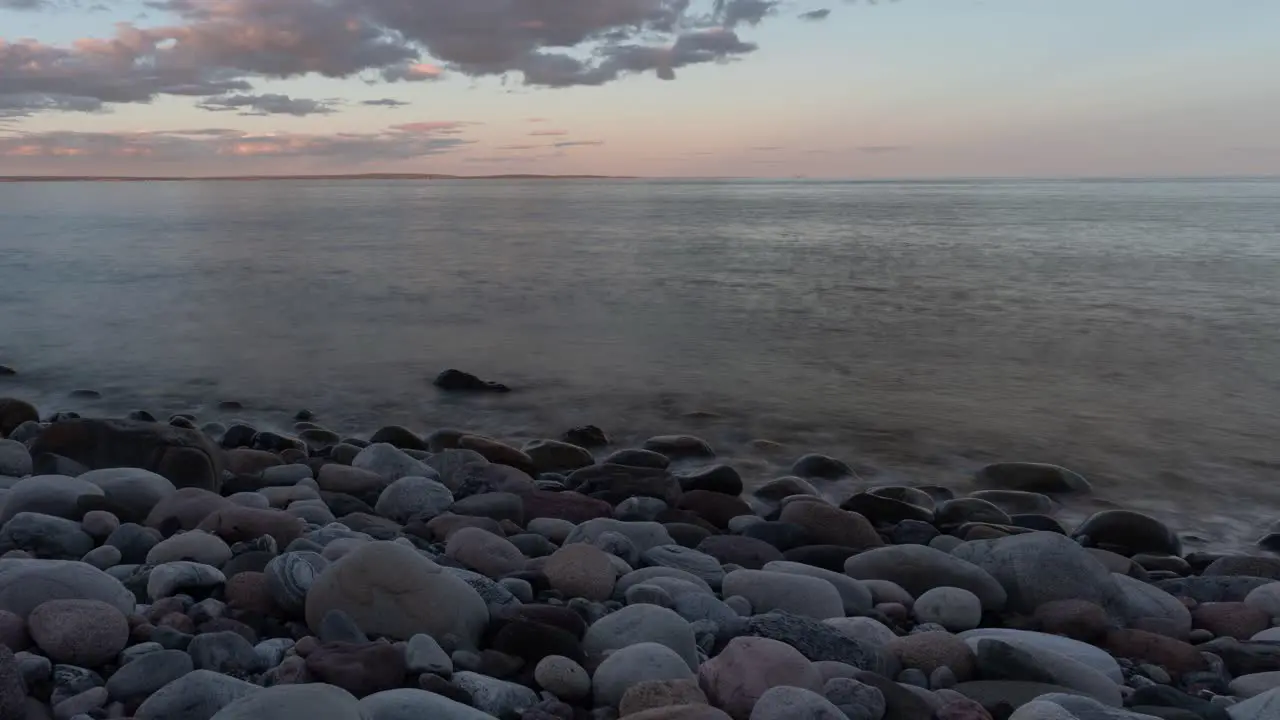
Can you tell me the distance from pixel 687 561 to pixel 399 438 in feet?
13.4

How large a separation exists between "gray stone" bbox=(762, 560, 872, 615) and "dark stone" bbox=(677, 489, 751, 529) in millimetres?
1393

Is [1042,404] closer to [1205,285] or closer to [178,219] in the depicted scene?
[1205,285]

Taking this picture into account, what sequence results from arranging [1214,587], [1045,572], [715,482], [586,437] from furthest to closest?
[586,437] < [715,482] < [1214,587] < [1045,572]

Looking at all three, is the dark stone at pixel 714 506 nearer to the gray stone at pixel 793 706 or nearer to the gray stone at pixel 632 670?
the gray stone at pixel 632 670

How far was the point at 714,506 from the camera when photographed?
6473 mm

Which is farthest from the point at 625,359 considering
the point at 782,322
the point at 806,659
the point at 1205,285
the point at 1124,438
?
the point at 1205,285

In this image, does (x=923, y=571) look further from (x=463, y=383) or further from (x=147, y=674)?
(x=463, y=383)

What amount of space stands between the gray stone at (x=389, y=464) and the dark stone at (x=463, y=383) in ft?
12.5

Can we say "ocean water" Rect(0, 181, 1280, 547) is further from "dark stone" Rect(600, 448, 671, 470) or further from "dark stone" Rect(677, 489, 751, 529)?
"dark stone" Rect(677, 489, 751, 529)

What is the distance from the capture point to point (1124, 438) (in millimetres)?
9070

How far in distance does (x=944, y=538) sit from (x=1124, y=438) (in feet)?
13.9

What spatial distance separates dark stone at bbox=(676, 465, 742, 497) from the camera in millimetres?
7117

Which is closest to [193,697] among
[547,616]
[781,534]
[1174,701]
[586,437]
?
[547,616]

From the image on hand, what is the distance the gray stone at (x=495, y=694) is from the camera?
329 centimetres
